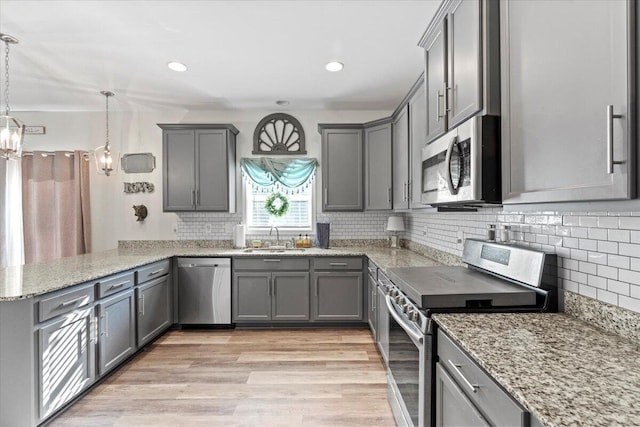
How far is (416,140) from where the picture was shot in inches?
120

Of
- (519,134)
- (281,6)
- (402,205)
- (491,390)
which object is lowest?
(491,390)

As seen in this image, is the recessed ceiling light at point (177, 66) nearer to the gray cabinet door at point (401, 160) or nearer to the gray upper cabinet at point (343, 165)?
the gray upper cabinet at point (343, 165)

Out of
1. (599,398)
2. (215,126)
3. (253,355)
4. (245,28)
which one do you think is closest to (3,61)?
(215,126)

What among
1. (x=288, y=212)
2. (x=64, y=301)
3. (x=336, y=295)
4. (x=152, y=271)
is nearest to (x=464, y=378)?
(x=64, y=301)

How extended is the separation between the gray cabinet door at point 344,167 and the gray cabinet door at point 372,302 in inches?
38.6

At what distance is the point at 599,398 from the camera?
83 centimetres

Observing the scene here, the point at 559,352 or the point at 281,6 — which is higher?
the point at 281,6

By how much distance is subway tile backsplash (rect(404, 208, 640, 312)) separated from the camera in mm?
1252

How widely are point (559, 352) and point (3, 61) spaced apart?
14.6 ft

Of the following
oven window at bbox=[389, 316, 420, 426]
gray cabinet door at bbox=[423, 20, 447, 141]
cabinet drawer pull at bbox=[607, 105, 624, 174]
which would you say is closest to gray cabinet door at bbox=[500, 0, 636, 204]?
cabinet drawer pull at bbox=[607, 105, 624, 174]

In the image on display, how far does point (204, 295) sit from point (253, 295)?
56 cm

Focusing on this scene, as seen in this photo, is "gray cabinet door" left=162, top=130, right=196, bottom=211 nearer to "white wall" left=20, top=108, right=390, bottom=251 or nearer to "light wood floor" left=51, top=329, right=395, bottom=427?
"white wall" left=20, top=108, right=390, bottom=251

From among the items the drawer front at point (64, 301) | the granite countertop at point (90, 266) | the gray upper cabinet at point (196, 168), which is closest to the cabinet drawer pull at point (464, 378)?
the granite countertop at point (90, 266)

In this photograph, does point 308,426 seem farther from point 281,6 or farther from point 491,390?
point 281,6
